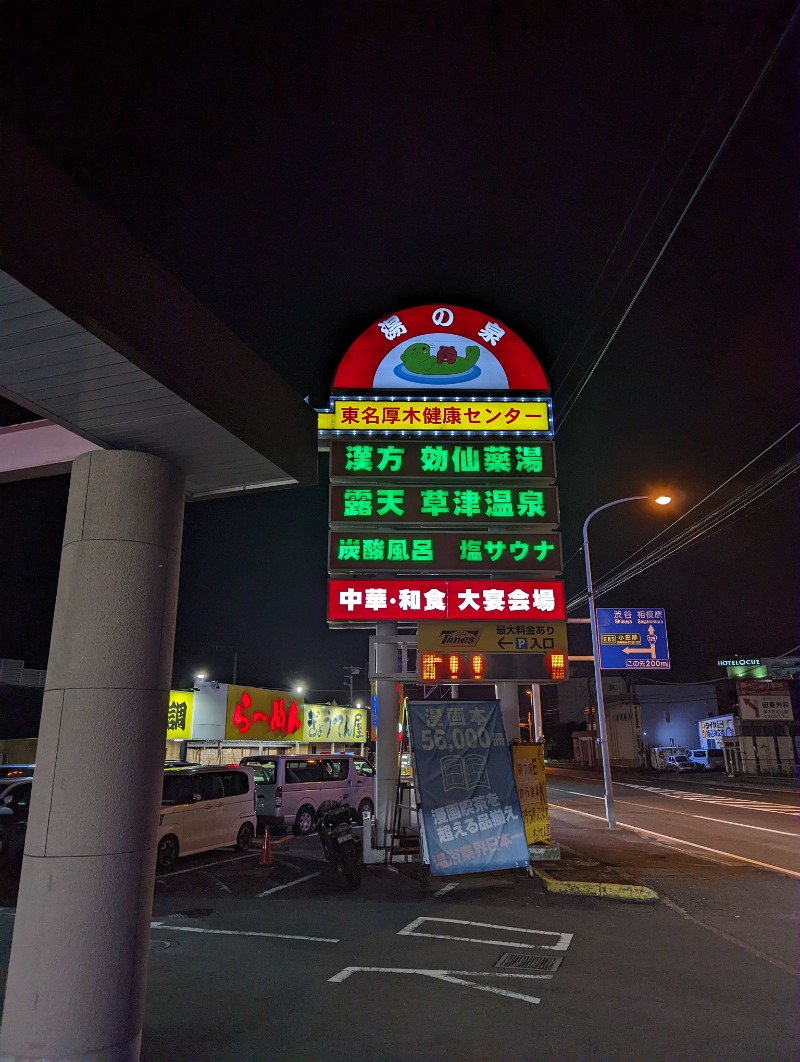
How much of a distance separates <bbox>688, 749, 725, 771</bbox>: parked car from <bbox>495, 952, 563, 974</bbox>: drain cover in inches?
2090

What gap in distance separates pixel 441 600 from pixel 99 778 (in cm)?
908

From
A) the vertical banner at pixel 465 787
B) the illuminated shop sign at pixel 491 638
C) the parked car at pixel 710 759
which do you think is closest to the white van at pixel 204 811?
the vertical banner at pixel 465 787

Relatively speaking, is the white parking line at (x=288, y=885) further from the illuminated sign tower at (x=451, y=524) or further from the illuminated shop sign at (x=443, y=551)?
the illuminated shop sign at (x=443, y=551)

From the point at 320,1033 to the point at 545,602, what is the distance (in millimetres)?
8942

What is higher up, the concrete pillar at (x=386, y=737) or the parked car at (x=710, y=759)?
the concrete pillar at (x=386, y=737)

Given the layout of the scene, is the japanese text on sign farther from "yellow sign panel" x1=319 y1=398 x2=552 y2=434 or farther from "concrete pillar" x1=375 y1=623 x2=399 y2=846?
"yellow sign panel" x1=319 y1=398 x2=552 y2=434

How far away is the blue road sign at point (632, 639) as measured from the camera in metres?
22.0

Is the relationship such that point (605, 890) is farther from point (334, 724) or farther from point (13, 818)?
point (334, 724)

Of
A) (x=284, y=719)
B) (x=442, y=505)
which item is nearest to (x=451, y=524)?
(x=442, y=505)

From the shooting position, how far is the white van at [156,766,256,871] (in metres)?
12.9

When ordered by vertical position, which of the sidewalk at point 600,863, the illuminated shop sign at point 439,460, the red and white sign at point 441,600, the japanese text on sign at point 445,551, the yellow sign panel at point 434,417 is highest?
the yellow sign panel at point 434,417

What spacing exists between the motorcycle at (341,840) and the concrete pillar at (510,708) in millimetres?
4055

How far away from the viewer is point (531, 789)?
13.3 metres

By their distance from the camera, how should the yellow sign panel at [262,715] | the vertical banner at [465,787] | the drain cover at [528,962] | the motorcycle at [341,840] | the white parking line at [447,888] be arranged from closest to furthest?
1. the drain cover at [528,962]
2. the white parking line at [447,888]
3. the motorcycle at [341,840]
4. the vertical banner at [465,787]
5. the yellow sign panel at [262,715]
